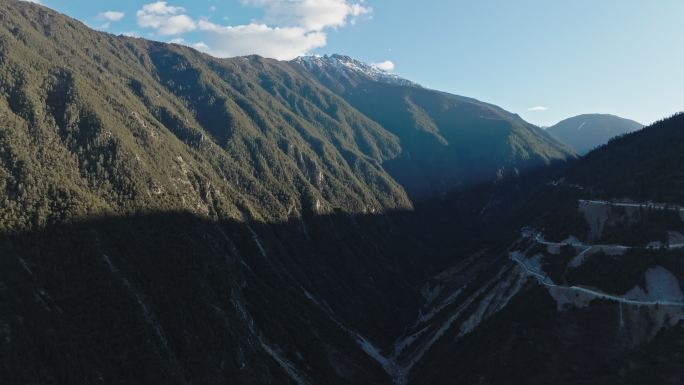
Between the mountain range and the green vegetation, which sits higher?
the green vegetation

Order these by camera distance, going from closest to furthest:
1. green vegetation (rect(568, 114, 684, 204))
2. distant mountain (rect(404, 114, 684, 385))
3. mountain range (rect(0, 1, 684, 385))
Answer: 1. distant mountain (rect(404, 114, 684, 385))
2. mountain range (rect(0, 1, 684, 385))
3. green vegetation (rect(568, 114, 684, 204))

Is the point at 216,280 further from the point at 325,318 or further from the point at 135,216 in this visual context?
the point at 325,318

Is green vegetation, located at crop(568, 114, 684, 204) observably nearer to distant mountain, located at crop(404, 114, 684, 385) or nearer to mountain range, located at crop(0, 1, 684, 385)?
distant mountain, located at crop(404, 114, 684, 385)

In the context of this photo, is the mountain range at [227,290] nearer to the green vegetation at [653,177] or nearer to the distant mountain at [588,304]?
the distant mountain at [588,304]

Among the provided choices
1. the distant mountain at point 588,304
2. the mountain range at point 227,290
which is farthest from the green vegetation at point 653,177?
the mountain range at point 227,290

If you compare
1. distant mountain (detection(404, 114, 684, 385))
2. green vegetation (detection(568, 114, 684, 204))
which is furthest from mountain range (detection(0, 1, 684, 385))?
green vegetation (detection(568, 114, 684, 204))

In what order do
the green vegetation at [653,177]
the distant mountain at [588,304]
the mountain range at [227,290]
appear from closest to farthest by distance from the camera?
the distant mountain at [588,304] < the mountain range at [227,290] < the green vegetation at [653,177]

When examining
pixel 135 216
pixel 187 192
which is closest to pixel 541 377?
pixel 135 216

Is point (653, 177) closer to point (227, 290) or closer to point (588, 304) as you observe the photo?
point (588, 304)

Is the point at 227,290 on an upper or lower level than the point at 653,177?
lower

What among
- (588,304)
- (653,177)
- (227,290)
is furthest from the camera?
(227,290)

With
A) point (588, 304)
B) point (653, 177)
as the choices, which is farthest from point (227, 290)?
point (653, 177)
